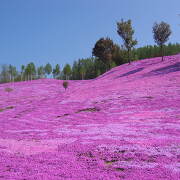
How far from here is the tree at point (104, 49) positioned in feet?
312

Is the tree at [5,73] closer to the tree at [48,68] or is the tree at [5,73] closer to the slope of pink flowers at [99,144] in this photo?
the tree at [48,68]

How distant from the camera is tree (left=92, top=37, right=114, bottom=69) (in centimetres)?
9500

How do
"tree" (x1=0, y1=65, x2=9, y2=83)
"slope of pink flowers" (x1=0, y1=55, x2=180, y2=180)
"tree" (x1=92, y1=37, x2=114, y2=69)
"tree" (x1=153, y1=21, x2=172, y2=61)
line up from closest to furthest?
"slope of pink flowers" (x1=0, y1=55, x2=180, y2=180), "tree" (x1=153, y1=21, x2=172, y2=61), "tree" (x1=92, y1=37, x2=114, y2=69), "tree" (x1=0, y1=65, x2=9, y2=83)

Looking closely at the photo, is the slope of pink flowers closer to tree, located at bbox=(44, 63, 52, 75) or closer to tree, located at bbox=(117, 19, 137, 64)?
tree, located at bbox=(117, 19, 137, 64)

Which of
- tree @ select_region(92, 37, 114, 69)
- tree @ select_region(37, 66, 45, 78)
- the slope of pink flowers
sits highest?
tree @ select_region(92, 37, 114, 69)

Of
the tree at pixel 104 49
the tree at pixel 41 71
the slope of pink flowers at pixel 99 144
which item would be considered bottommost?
the slope of pink flowers at pixel 99 144

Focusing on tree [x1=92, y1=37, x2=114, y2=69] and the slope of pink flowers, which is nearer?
the slope of pink flowers

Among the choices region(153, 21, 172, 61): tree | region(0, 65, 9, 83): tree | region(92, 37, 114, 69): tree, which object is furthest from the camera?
region(0, 65, 9, 83): tree

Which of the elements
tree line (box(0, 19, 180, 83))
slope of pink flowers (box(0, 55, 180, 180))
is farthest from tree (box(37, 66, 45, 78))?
slope of pink flowers (box(0, 55, 180, 180))

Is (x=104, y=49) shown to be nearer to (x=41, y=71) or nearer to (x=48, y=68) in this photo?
(x=48, y=68)

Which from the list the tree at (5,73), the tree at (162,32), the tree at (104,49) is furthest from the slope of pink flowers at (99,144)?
the tree at (5,73)

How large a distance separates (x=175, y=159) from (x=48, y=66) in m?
169

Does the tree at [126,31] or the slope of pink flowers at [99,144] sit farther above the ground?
the tree at [126,31]

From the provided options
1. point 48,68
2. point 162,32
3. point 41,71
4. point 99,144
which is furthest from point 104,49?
point 41,71
